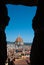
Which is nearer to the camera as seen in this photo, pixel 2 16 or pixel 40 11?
pixel 40 11

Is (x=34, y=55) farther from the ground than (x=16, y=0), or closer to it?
closer to it

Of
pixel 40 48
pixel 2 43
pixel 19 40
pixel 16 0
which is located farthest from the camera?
pixel 19 40

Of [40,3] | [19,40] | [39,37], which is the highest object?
[40,3]

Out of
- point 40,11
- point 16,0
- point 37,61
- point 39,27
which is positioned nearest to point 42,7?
point 40,11

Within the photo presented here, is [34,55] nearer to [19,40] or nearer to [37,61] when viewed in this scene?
[37,61]

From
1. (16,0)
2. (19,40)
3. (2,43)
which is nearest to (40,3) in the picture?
(2,43)

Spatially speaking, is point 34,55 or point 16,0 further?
point 16,0

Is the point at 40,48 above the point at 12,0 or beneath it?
beneath

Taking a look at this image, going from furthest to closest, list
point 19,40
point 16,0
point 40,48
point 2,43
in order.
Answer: point 19,40 < point 16,0 < point 2,43 < point 40,48

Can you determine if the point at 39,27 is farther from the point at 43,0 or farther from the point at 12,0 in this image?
the point at 12,0
